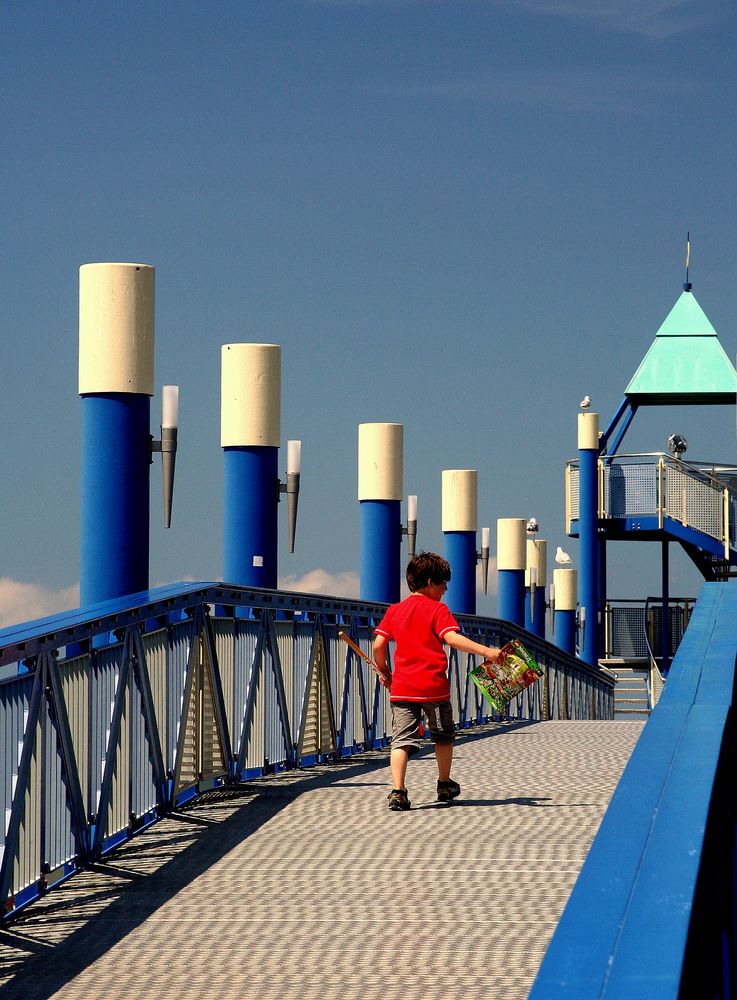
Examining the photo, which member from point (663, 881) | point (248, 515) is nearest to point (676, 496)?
point (248, 515)

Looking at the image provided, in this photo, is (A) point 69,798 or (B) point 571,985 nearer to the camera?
(B) point 571,985

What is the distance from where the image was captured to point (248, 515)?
17344 millimetres

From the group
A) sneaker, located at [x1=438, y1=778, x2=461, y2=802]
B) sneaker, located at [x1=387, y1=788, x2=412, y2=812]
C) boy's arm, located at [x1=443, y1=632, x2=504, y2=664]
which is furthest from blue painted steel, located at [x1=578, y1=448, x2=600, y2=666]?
sneaker, located at [x1=387, y1=788, x2=412, y2=812]

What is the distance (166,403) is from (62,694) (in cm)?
635

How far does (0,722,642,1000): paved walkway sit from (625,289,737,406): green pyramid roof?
3079 centimetres

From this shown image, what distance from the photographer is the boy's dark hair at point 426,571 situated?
1005 cm

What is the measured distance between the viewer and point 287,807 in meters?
9.94

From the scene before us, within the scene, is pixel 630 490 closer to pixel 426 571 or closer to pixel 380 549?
pixel 380 549

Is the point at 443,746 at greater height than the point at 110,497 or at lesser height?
lesser

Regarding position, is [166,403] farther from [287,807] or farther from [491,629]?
[491,629]

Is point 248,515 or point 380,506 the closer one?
point 248,515

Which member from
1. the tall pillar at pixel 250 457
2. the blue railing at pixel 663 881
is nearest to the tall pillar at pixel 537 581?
the tall pillar at pixel 250 457

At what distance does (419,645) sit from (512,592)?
2736cm

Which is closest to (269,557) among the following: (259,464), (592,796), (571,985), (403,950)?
(259,464)
